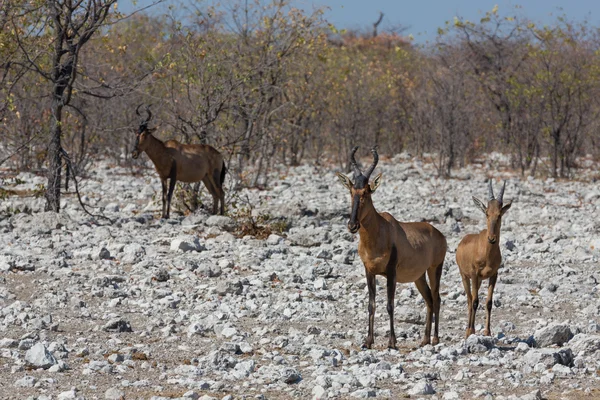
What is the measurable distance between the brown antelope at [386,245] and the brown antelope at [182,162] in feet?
28.7

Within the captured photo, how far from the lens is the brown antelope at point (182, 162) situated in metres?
17.4

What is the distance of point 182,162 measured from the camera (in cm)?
1745

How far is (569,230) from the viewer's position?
1628 centimetres

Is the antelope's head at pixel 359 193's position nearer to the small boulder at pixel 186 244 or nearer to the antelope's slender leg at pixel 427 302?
the antelope's slender leg at pixel 427 302

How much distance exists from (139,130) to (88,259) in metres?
5.66

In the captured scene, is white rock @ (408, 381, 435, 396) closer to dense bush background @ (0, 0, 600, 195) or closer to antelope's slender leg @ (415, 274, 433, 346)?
antelope's slender leg @ (415, 274, 433, 346)

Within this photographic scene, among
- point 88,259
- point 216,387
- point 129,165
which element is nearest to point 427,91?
point 129,165

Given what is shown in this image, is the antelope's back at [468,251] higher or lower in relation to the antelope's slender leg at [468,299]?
higher

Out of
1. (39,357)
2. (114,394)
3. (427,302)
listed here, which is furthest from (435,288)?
(39,357)

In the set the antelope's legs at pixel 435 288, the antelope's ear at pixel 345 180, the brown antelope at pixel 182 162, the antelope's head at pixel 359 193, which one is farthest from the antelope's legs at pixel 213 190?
the antelope's head at pixel 359 193

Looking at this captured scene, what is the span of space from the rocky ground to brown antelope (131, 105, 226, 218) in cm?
80

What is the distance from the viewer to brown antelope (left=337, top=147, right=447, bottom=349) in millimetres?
8391

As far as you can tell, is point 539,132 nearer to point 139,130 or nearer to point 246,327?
point 139,130

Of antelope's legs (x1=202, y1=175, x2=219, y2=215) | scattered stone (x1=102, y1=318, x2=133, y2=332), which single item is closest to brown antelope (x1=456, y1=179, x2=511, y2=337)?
scattered stone (x1=102, y1=318, x2=133, y2=332)
